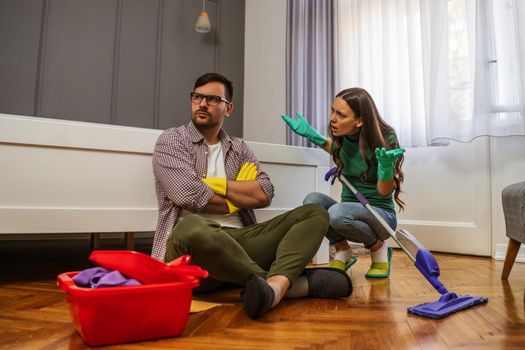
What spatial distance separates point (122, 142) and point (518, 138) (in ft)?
6.36

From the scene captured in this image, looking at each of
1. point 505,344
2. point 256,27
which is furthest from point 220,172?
point 256,27

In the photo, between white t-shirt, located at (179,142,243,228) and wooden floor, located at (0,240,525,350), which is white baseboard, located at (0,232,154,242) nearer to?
wooden floor, located at (0,240,525,350)

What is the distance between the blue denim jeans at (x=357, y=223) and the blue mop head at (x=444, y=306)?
538mm

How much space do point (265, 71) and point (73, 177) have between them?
2240 millimetres

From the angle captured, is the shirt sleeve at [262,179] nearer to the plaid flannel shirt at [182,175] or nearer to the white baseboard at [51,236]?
the plaid flannel shirt at [182,175]

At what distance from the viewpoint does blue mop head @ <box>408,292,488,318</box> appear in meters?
1.20

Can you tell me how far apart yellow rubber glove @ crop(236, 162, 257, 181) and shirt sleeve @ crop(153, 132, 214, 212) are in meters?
0.21

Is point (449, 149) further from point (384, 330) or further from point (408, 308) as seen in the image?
point (384, 330)

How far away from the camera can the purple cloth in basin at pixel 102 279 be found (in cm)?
93

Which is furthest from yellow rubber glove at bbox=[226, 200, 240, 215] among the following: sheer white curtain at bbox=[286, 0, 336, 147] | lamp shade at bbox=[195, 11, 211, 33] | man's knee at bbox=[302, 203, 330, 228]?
lamp shade at bbox=[195, 11, 211, 33]

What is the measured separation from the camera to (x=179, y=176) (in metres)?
1.48

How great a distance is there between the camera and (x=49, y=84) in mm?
2943

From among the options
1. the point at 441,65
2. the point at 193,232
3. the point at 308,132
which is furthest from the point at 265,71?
the point at 193,232

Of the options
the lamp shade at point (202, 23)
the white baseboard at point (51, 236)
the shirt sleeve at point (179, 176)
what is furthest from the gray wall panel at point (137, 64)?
the shirt sleeve at point (179, 176)
